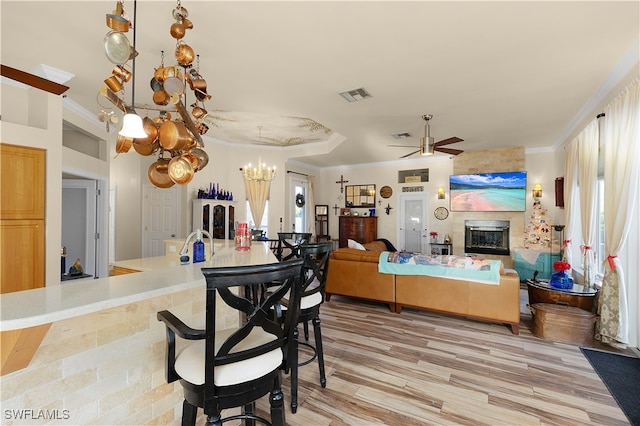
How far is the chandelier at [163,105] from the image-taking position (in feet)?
5.56

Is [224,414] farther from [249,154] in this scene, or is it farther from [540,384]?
[249,154]

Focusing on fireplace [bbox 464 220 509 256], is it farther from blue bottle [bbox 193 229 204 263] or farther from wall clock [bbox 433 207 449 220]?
blue bottle [bbox 193 229 204 263]

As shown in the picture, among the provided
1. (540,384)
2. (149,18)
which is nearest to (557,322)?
(540,384)

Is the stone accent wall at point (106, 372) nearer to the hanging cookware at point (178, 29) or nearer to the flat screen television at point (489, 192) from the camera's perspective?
the hanging cookware at point (178, 29)

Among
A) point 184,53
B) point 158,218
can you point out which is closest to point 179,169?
point 184,53

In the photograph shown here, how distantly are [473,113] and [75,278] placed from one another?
599cm

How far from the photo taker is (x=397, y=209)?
26.3 feet

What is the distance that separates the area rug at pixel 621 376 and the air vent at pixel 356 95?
11.5 ft

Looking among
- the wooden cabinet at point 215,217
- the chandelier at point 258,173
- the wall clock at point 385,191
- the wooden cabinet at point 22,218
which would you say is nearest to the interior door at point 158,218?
the wooden cabinet at point 215,217

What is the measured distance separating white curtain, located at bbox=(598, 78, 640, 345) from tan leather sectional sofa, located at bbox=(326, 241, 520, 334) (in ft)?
2.61

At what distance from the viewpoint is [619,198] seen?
295 centimetres

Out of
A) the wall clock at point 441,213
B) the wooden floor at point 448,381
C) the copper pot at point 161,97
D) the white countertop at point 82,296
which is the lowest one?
the wooden floor at point 448,381

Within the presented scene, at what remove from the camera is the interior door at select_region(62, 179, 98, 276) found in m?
4.73

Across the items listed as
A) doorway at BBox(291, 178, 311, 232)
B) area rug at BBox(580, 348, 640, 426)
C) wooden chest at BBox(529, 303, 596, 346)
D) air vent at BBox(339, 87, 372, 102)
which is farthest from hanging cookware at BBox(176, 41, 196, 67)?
doorway at BBox(291, 178, 311, 232)
